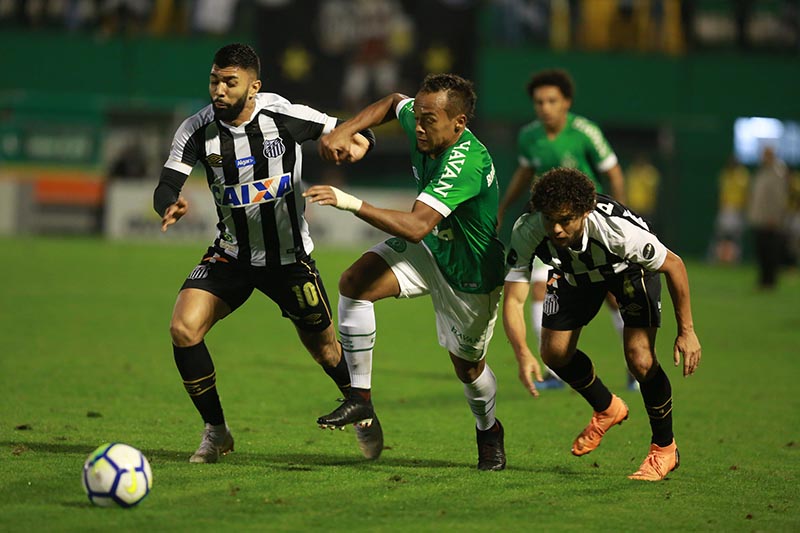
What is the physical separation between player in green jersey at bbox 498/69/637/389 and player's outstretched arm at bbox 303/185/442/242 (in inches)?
151

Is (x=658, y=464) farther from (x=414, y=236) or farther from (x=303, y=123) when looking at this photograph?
(x=303, y=123)

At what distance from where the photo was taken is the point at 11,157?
26.9m

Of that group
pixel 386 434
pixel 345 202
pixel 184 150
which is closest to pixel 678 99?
pixel 386 434

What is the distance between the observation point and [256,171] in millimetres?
6672

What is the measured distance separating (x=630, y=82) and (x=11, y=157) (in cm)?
1421

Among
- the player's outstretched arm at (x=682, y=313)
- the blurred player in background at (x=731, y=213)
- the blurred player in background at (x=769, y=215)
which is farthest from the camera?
the blurred player in background at (x=731, y=213)

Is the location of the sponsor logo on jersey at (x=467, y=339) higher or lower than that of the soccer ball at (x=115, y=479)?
higher

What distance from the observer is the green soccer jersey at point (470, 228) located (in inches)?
249

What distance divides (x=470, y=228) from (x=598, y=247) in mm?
683

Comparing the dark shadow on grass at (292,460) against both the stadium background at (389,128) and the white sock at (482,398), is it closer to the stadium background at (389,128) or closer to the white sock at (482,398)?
the white sock at (482,398)

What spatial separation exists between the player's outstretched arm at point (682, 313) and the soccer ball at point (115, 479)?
8.91 feet

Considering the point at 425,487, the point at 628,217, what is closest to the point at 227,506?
the point at 425,487

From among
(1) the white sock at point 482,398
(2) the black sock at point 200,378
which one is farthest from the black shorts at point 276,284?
(1) the white sock at point 482,398

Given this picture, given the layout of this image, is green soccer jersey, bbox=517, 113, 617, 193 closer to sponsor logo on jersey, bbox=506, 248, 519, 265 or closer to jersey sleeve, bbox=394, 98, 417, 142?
jersey sleeve, bbox=394, 98, 417, 142
